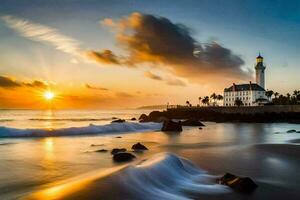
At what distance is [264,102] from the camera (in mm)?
112312

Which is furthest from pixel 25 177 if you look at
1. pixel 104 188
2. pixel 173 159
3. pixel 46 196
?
pixel 173 159

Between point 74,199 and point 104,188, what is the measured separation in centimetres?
115

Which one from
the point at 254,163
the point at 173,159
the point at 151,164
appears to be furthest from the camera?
the point at 254,163

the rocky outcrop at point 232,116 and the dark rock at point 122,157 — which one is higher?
the rocky outcrop at point 232,116

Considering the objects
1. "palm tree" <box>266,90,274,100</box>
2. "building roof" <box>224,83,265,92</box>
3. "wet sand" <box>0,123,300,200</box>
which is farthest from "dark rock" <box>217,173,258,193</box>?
"building roof" <box>224,83,265,92</box>

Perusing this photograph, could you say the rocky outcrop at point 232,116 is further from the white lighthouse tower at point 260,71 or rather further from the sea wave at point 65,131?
the white lighthouse tower at point 260,71

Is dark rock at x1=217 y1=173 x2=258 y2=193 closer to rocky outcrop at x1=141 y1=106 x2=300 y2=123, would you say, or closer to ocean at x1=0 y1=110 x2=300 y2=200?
ocean at x1=0 y1=110 x2=300 y2=200

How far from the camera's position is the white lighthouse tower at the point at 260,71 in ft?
378

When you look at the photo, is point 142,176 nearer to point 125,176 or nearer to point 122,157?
point 125,176

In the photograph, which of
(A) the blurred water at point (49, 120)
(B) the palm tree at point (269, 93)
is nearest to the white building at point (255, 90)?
(B) the palm tree at point (269, 93)

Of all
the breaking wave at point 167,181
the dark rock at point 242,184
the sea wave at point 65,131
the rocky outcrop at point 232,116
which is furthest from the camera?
the rocky outcrop at point 232,116

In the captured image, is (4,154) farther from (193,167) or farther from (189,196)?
(189,196)

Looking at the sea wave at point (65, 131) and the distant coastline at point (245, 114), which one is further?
the distant coastline at point (245, 114)

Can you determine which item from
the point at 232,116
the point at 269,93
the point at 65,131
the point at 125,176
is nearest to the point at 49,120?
the point at 232,116
